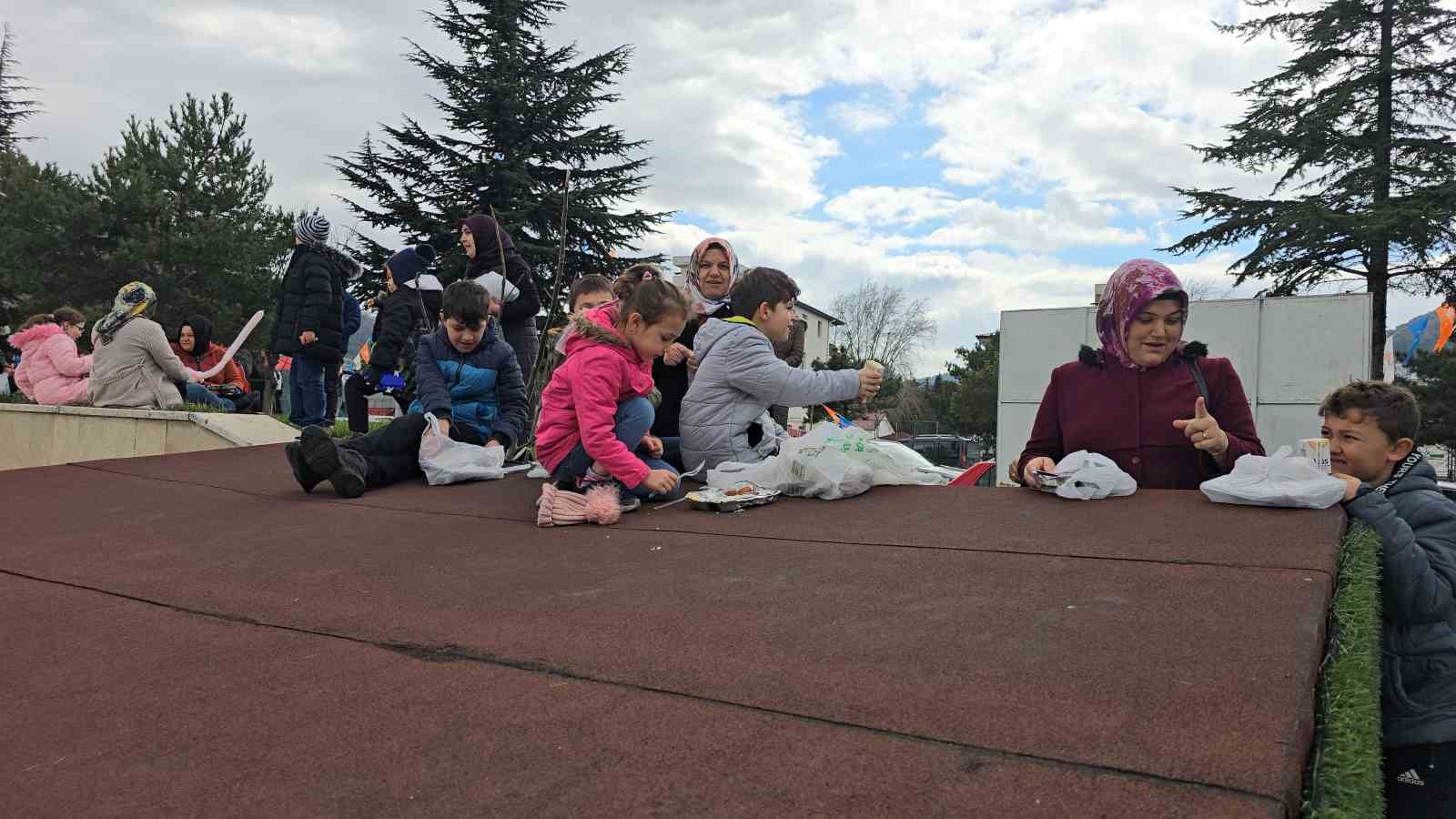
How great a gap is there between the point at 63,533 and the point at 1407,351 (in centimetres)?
2895

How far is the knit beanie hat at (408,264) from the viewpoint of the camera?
7.38 m

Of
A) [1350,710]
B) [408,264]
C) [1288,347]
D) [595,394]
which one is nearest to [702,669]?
[1350,710]

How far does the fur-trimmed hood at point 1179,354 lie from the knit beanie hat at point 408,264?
17.8 ft

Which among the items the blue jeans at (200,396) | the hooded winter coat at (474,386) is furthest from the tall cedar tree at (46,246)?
the hooded winter coat at (474,386)

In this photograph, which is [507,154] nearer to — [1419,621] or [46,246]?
[46,246]

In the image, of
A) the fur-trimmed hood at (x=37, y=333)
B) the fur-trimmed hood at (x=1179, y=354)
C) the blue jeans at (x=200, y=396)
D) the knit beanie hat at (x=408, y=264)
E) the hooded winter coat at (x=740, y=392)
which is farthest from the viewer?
the blue jeans at (x=200, y=396)

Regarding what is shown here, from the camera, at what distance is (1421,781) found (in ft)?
7.48

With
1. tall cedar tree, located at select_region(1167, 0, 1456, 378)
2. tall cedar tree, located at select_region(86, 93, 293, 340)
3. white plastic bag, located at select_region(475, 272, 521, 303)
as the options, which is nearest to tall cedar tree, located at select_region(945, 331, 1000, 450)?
tall cedar tree, located at select_region(1167, 0, 1456, 378)

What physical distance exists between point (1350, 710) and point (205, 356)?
12102 mm

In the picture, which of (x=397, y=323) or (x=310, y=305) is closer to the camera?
(x=397, y=323)

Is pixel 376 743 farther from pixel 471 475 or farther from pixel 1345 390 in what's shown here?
pixel 471 475

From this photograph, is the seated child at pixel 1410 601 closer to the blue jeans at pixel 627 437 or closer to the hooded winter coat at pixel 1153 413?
the hooded winter coat at pixel 1153 413

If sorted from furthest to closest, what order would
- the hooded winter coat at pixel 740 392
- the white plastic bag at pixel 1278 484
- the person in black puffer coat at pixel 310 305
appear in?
the person in black puffer coat at pixel 310 305 < the hooded winter coat at pixel 740 392 < the white plastic bag at pixel 1278 484

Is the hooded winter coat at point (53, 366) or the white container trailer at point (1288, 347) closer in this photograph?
the hooded winter coat at point (53, 366)
